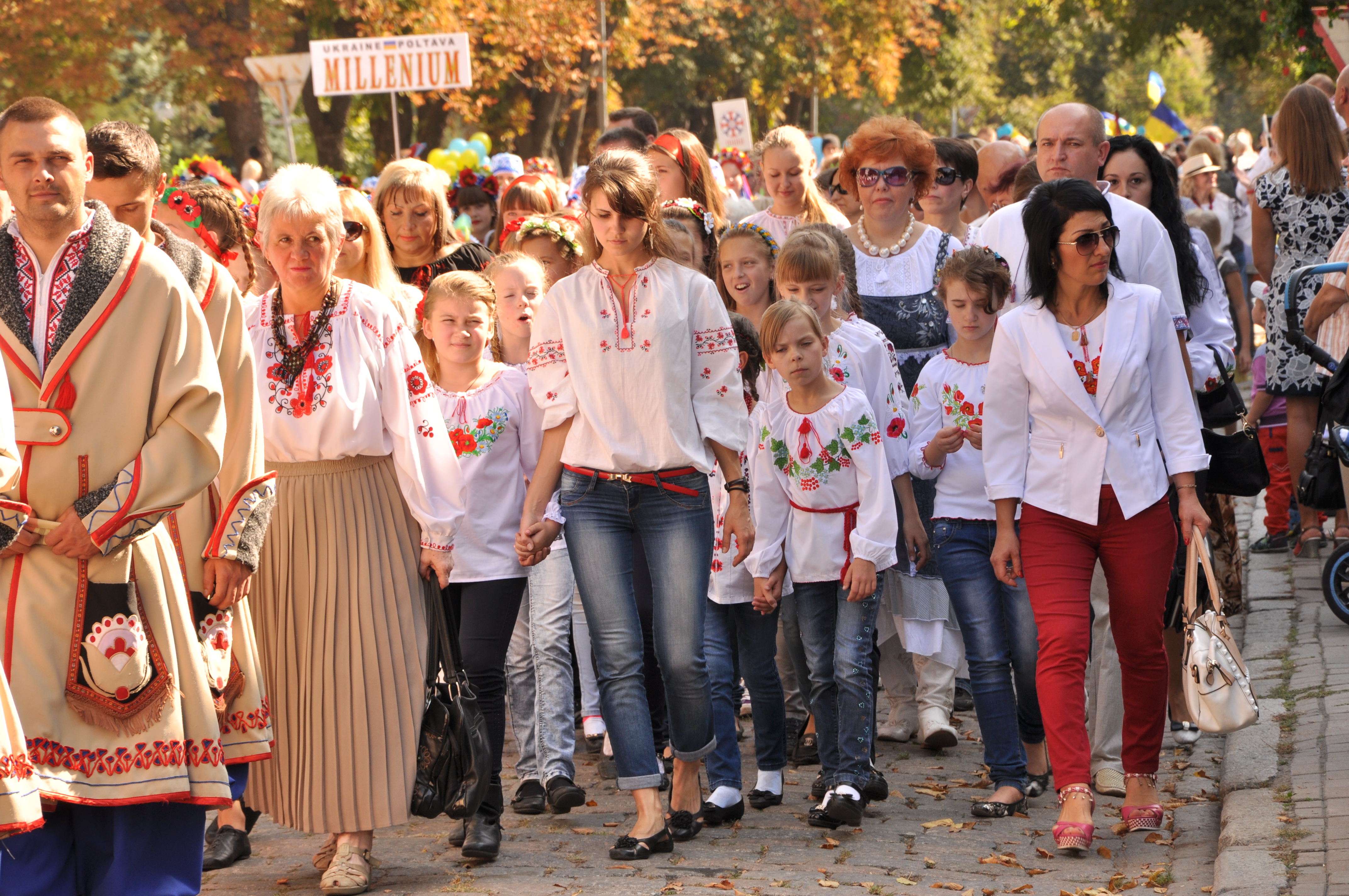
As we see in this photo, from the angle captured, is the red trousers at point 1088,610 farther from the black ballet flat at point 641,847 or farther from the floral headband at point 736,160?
the floral headband at point 736,160

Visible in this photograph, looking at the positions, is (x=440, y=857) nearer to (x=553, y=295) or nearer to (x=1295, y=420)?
(x=553, y=295)

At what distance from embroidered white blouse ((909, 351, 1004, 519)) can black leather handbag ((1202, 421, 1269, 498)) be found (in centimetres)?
79

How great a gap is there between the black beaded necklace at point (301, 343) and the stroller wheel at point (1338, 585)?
4.85 meters

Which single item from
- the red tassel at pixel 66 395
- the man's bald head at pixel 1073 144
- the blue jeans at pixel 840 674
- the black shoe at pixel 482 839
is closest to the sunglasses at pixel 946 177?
the man's bald head at pixel 1073 144

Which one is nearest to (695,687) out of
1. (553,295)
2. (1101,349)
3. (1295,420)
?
(553,295)

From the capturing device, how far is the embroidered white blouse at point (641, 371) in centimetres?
530

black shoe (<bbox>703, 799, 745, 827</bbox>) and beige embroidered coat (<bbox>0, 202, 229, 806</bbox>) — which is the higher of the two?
beige embroidered coat (<bbox>0, 202, 229, 806</bbox>)

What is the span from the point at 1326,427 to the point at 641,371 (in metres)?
2.45

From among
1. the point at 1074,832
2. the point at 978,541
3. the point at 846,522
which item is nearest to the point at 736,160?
the point at 978,541

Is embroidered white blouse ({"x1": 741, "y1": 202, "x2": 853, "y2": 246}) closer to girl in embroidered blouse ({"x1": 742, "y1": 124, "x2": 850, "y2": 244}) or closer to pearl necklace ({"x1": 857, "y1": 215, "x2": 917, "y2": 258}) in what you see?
girl in embroidered blouse ({"x1": 742, "y1": 124, "x2": 850, "y2": 244})

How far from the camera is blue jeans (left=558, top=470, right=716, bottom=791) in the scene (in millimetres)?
5355

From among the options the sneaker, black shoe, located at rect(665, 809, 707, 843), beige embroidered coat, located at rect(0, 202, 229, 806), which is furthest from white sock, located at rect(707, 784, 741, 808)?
the sneaker

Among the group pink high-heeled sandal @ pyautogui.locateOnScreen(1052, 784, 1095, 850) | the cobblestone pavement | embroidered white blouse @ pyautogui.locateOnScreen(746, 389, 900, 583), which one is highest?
embroidered white blouse @ pyautogui.locateOnScreen(746, 389, 900, 583)

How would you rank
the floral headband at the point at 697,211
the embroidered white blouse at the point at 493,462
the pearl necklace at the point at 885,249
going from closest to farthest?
the embroidered white blouse at the point at 493,462, the floral headband at the point at 697,211, the pearl necklace at the point at 885,249
